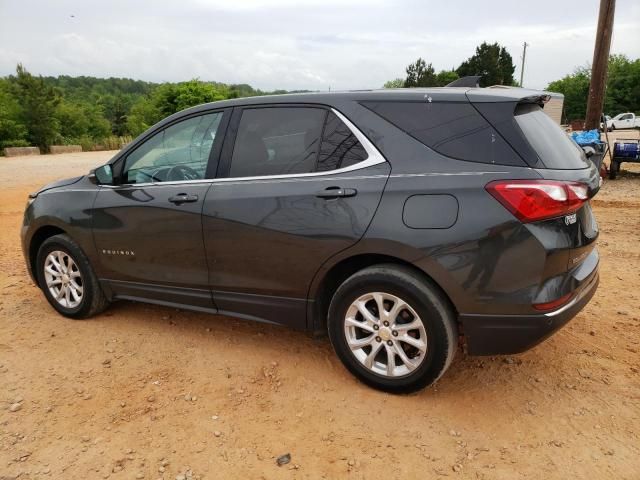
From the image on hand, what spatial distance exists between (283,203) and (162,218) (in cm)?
101

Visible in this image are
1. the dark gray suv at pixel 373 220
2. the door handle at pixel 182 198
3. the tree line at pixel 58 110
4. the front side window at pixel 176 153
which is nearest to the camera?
the dark gray suv at pixel 373 220

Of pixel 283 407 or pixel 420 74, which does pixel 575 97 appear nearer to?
pixel 420 74

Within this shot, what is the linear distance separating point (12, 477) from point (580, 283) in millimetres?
3011

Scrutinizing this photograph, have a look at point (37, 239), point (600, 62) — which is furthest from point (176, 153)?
point (600, 62)

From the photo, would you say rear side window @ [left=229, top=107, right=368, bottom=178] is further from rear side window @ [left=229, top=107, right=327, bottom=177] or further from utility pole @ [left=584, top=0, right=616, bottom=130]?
utility pole @ [left=584, top=0, right=616, bottom=130]

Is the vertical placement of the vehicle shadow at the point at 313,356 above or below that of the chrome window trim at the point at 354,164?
below

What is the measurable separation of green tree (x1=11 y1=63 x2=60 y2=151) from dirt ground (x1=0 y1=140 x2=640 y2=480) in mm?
37780

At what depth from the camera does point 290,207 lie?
3.01 metres

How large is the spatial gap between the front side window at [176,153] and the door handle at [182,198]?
161 millimetres

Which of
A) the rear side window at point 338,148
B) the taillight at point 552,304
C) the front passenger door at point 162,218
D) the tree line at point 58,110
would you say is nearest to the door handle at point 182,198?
the front passenger door at point 162,218

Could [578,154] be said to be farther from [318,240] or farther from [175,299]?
[175,299]

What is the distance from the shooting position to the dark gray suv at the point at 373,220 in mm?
2531

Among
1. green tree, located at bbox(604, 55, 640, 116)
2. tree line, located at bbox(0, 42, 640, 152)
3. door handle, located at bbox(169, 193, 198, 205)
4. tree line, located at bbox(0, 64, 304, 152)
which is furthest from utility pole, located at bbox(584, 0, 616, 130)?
green tree, located at bbox(604, 55, 640, 116)

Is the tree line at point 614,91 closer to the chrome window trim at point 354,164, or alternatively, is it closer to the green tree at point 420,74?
the green tree at point 420,74
